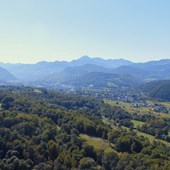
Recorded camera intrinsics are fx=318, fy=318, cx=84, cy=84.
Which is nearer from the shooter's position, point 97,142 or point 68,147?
point 68,147

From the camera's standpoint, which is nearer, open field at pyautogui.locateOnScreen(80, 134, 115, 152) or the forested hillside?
the forested hillside

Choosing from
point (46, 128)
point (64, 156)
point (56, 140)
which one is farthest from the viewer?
point (46, 128)

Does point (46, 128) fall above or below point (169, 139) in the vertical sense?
above

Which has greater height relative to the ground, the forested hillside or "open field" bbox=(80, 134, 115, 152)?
the forested hillside

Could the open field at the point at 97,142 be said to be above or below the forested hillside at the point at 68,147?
below

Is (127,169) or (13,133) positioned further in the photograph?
(13,133)

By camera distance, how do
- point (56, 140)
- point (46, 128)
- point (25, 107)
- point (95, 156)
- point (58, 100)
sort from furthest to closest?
point (58, 100) → point (25, 107) → point (46, 128) → point (56, 140) → point (95, 156)

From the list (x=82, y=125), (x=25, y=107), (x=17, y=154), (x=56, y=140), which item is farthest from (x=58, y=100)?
(x=17, y=154)

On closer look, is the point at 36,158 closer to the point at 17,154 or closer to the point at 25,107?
the point at 17,154

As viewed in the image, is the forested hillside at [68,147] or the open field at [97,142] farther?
the open field at [97,142]

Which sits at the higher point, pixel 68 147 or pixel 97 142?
pixel 68 147

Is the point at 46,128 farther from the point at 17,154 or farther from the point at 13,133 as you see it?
the point at 17,154
